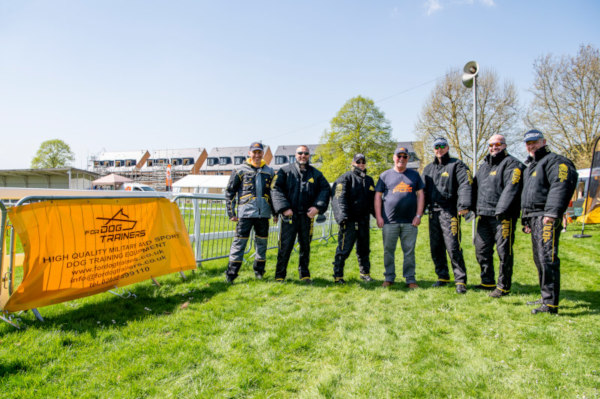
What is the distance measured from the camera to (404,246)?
5.15 m

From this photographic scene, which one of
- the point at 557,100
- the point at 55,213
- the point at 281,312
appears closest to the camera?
the point at 55,213

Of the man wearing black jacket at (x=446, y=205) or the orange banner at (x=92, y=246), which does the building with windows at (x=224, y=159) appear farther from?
the man wearing black jacket at (x=446, y=205)

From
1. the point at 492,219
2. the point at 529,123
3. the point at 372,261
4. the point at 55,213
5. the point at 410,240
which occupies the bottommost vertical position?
the point at 372,261

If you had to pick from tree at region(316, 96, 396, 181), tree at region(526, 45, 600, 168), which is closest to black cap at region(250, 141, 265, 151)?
tree at region(526, 45, 600, 168)

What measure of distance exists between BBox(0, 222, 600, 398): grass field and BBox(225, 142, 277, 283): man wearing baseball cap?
2.14ft

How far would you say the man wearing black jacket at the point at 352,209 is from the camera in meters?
5.24

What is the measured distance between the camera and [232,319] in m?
3.73

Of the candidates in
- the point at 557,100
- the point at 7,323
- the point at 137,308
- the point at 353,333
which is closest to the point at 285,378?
the point at 353,333

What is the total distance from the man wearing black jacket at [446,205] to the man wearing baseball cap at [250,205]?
2.60 m

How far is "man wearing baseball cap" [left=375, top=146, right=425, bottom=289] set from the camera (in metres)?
5.09

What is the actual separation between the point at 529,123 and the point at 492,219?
23.4 meters

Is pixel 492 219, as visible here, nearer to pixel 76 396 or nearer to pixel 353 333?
pixel 353 333

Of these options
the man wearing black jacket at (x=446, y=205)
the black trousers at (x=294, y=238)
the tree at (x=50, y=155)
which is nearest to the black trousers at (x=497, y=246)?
the man wearing black jacket at (x=446, y=205)

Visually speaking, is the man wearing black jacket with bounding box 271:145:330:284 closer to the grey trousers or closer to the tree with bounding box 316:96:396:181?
the grey trousers
